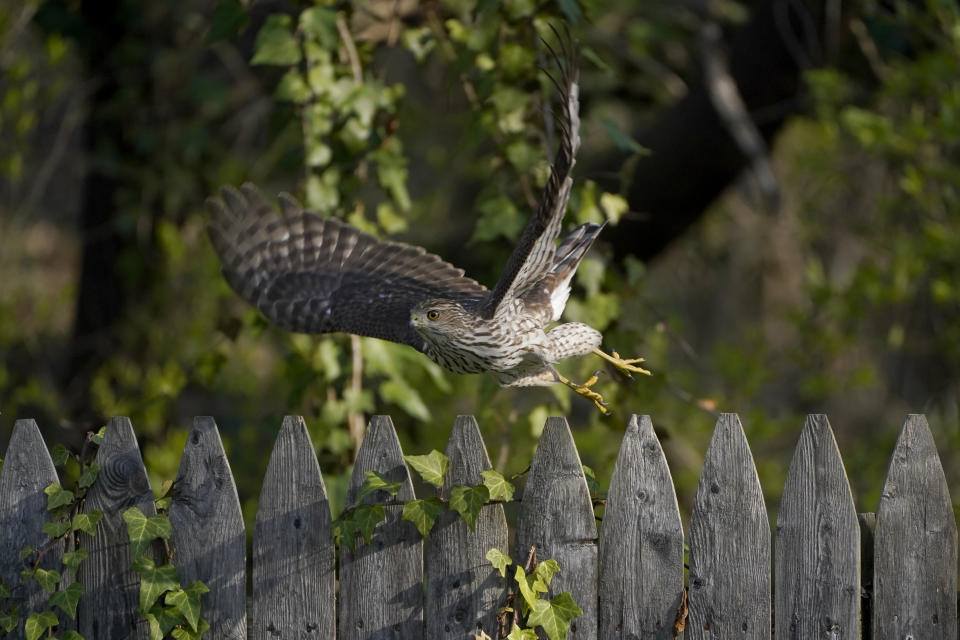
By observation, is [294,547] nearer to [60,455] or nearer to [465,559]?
[465,559]

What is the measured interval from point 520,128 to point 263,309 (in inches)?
47.2

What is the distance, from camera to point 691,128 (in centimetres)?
584

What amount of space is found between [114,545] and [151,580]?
0.54 ft

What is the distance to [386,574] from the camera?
2.72 m

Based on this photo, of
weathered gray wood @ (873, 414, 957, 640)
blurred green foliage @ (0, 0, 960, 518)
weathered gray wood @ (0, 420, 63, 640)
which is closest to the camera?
weathered gray wood @ (873, 414, 957, 640)

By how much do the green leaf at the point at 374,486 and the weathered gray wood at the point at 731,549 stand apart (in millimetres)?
762

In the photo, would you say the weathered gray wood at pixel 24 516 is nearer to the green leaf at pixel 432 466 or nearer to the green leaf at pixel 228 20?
the green leaf at pixel 432 466

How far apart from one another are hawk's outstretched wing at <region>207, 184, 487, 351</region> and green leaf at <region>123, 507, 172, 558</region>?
1.21 meters

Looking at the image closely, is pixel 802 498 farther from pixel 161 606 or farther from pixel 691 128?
pixel 691 128

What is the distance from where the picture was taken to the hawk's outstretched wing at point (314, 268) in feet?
12.9

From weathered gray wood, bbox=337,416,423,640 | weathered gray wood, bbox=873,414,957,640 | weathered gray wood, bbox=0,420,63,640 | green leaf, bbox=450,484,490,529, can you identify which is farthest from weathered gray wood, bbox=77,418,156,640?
weathered gray wood, bbox=873,414,957,640

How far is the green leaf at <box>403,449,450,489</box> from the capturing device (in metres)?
2.61

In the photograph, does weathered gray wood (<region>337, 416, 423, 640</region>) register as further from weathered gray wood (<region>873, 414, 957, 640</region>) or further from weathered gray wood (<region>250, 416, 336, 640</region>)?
weathered gray wood (<region>873, 414, 957, 640</region>)

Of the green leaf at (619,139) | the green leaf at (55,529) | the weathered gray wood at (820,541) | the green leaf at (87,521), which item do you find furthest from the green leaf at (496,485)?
the green leaf at (619,139)
